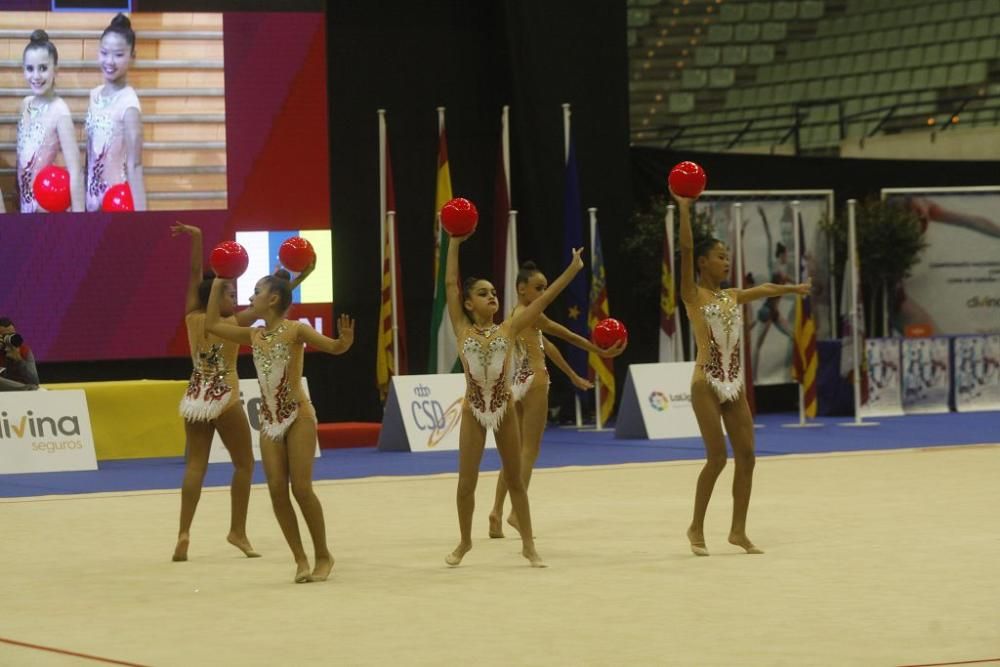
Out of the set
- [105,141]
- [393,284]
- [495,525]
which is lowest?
[495,525]

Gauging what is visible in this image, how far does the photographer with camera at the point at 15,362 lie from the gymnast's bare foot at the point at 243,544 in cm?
704

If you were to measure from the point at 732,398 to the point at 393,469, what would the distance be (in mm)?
6331

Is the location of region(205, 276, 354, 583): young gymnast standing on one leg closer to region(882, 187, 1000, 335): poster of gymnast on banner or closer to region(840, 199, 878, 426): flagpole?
region(840, 199, 878, 426): flagpole

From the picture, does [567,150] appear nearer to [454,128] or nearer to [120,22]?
[454,128]

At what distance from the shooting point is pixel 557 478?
533 inches

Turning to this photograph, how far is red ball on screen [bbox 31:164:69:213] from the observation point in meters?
16.1

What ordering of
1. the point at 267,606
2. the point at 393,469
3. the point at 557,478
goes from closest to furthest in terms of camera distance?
the point at 267,606, the point at 557,478, the point at 393,469

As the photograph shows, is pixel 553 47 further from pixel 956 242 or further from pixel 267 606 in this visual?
pixel 267 606

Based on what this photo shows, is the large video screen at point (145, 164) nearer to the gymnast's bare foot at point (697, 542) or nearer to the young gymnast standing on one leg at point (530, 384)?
the young gymnast standing on one leg at point (530, 384)

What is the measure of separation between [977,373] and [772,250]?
10.6 feet

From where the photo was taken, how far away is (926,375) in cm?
2078

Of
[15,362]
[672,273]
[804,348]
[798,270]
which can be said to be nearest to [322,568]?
[15,362]

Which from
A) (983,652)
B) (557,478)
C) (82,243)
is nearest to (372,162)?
(82,243)

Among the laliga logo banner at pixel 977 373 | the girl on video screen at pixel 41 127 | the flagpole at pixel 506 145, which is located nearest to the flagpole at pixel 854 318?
the laliga logo banner at pixel 977 373
